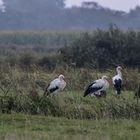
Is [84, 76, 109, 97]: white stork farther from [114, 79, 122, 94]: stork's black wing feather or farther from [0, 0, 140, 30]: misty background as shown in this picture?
[0, 0, 140, 30]: misty background

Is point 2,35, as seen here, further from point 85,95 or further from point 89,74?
point 85,95

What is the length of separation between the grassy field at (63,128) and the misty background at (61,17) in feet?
315

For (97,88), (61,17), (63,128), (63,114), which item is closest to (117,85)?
(97,88)

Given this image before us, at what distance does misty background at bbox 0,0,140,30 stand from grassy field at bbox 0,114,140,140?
9595cm

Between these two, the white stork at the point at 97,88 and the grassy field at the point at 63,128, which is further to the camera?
the white stork at the point at 97,88

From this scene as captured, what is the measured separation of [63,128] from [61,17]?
11242 centimetres

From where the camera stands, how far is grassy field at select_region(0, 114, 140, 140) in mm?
14750

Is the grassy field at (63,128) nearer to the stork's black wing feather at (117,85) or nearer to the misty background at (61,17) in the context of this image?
the stork's black wing feather at (117,85)

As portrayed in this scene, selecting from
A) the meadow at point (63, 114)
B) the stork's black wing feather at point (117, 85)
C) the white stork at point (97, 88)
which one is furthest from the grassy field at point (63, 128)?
the stork's black wing feather at point (117, 85)

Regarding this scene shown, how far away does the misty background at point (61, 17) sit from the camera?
388ft

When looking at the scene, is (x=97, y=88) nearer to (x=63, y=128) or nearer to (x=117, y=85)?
(x=117, y=85)

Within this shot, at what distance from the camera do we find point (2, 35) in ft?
204

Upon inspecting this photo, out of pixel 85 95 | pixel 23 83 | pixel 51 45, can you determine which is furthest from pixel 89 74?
pixel 51 45

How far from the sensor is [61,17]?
12794 cm
